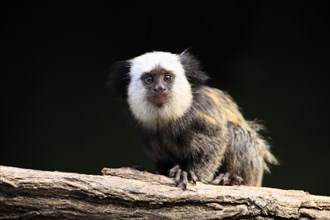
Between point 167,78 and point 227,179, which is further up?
point 167,78

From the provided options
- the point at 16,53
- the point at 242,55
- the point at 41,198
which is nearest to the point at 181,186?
the point at 41,198

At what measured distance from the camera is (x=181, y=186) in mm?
4402

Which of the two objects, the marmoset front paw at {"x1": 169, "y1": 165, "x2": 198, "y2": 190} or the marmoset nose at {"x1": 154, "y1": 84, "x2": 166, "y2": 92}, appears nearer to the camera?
the marmoset front paw at {"x1": 169, "y1": 165, "x2": 198, "y2": 190}

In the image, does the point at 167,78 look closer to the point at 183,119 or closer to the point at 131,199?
the point at 183,119

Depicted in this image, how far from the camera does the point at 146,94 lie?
5.07 metres

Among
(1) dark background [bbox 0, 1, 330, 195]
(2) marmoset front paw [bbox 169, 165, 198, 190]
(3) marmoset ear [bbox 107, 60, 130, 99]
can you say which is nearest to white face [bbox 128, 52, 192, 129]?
(3) marmoset ear [bbox 107, 60, 130, 99]

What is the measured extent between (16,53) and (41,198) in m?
4.40

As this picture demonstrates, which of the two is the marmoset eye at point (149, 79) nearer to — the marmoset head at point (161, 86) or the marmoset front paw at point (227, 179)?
the marmoset head at point (161, 86)

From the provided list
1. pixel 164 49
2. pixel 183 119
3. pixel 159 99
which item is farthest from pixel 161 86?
pixel 164 49

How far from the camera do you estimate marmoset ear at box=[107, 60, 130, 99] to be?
5.41 metres

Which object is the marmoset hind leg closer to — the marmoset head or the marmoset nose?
the marmoset head

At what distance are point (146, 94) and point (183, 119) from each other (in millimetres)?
448

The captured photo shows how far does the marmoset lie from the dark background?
242cm

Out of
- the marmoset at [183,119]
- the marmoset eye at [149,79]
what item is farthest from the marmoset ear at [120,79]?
the marmoset eye at [149,79]
